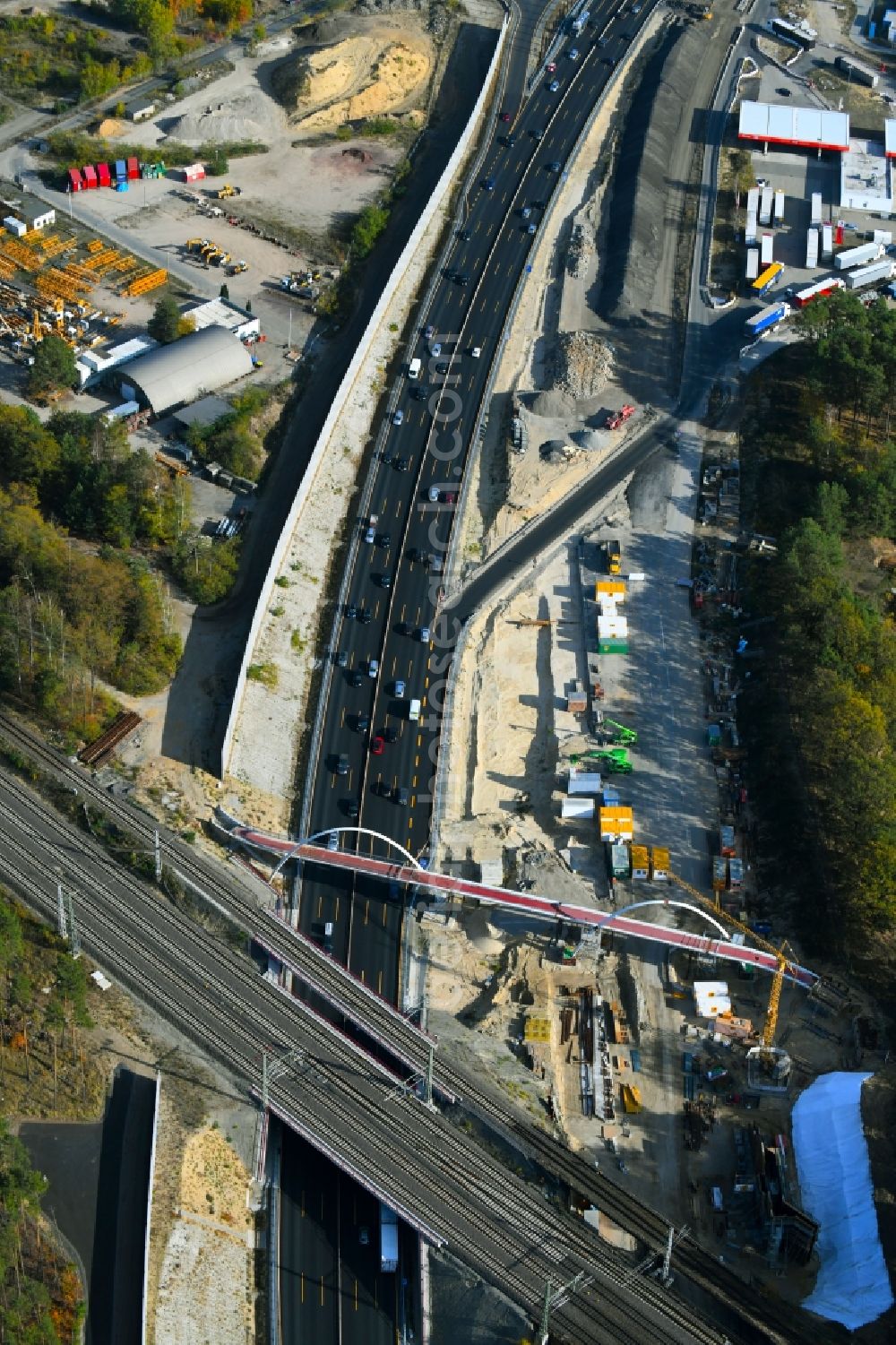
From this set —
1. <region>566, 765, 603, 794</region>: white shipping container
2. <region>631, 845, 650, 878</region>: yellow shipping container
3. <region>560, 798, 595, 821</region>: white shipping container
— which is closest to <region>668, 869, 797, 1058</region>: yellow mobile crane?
<region>631, 845, 650, 878</region>: yellow shipping container

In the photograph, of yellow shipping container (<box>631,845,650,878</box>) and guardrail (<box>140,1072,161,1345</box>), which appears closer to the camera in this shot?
guardrail (<box>140,1072,161,1345</box>)

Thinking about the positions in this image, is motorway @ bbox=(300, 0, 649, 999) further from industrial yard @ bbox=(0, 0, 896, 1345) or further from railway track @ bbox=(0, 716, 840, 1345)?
railway track @ bbox=(0, 716, 840, 1345)

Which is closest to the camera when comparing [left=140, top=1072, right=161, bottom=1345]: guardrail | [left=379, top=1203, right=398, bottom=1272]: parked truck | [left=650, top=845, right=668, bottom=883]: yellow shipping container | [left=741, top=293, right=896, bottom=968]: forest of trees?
[left=140, top=1072, right=161, bottom=1345]: guardrail

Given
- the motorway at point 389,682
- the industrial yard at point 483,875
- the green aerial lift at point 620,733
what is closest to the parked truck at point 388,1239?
the industrial yard at point 483,875

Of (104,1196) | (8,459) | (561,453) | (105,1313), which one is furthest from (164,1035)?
(561,453)

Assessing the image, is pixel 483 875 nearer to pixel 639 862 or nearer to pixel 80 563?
pixel 639 862

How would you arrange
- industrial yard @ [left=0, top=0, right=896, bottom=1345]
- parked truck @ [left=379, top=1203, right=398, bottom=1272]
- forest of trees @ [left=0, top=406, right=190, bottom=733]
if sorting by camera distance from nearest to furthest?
parked truck @ [left=379, top=1203, right=398, bottom=1272] → industrial yard @ [left=0, top=0, right=896, bottom=1345] → forest of trees @ [left=0, top=406, right=190, bottom=733]

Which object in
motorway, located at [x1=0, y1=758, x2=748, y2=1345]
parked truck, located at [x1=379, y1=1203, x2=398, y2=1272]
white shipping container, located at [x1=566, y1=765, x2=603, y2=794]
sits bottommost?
parked truck, located at [x1=379, y1=1203, x2=398, y2=1272]

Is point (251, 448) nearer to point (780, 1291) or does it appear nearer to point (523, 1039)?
point (523, 1039)
